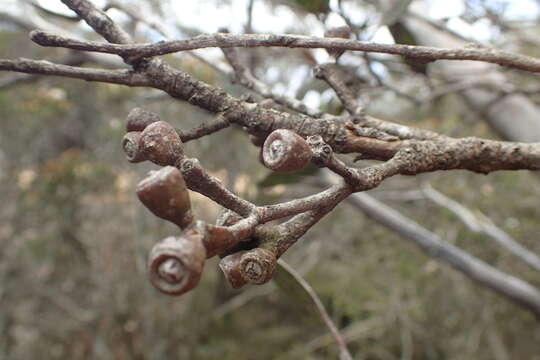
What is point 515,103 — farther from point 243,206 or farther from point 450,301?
point 450,301

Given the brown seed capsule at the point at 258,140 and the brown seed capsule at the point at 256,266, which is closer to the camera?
the brown seed capsule at the point at 256,266

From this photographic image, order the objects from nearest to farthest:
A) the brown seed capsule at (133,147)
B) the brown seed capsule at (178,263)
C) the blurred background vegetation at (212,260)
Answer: the brown seed capsule at (178,263) → the brown seed capsule at (133,147) → the blurred background vegetation at (212,260)

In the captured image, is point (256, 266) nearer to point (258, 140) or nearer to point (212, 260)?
point (258, 140)

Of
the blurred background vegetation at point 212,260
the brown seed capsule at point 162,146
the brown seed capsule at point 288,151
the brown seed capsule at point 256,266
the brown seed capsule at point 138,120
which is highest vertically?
the brown seed capsule at point 288,151

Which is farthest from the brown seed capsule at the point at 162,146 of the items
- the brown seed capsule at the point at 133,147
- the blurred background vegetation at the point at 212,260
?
the blurred background vegetation at the point at 212,260

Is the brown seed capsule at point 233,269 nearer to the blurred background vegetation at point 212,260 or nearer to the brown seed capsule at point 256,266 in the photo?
the brown seed capsule at point 256,266

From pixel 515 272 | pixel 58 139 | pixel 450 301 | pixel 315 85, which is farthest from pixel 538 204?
pixel 58 139

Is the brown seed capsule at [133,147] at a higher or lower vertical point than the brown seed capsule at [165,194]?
lower
